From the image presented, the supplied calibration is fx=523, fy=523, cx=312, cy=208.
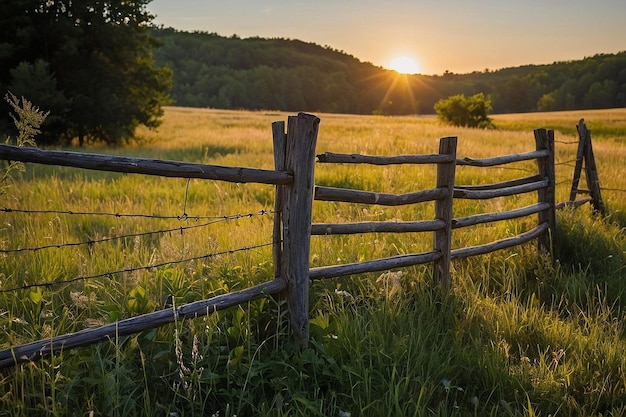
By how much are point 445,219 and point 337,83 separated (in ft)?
378

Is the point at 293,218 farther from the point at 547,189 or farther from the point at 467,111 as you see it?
the point at 467,111

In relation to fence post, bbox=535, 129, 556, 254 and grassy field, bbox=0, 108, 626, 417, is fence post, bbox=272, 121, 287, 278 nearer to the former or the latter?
grassy field, bbox=0, 108, 626, 417

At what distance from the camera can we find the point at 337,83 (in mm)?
116250

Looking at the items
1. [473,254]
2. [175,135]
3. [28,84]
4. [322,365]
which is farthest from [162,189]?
[175,135]

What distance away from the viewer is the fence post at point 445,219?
4461 millimetres

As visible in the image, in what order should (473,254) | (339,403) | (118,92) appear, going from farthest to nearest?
(118,92), (473,254), (339,403)

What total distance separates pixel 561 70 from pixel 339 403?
117 m

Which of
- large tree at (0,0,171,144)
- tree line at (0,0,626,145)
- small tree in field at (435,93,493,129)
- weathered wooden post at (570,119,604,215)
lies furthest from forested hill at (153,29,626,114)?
weathered wooden post at (570,119,604,215)

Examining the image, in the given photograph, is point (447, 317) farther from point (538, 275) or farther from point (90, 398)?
point (90, 398)

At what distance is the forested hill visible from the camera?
8794 centimetres

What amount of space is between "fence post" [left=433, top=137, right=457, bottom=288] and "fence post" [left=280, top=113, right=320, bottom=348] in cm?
157

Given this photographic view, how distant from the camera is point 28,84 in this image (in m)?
15.4

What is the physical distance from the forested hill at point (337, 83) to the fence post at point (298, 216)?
8088 cm

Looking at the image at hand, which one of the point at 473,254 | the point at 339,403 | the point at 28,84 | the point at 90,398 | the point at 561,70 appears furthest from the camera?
the point at 561,70
